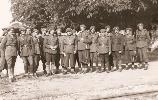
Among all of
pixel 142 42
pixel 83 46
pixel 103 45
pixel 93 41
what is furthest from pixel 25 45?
pixel 142 42

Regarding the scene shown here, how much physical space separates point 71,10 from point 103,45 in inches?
180

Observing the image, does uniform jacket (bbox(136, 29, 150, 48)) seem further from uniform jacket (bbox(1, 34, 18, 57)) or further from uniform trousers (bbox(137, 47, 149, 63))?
uniform jacket (bbox(1, 34, 18, 57))

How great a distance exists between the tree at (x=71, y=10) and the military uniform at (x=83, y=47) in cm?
306

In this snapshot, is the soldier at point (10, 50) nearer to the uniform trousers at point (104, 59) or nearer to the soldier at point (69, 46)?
the soldier at point (69, 46)

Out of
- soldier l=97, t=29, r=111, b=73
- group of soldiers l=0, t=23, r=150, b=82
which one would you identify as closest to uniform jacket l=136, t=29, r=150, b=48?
group of soldiers l=0, t=23, r=150, b=82

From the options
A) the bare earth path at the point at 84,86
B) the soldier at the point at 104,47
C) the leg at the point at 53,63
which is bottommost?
the bare earth path at the point at 84,86

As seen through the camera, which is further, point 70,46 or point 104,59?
point 104,59

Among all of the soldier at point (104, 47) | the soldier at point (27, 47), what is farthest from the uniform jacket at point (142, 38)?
the soldier at point (27, 47)

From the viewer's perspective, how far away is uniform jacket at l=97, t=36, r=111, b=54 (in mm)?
14812

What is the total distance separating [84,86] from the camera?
11453 mm

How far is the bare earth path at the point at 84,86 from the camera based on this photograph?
975 centimetres

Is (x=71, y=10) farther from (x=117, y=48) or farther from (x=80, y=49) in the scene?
(x=117, y=48)

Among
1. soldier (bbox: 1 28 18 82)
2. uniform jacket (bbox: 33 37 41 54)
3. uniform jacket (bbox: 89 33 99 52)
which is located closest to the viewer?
soldier (bbox: 1 28 18 82)

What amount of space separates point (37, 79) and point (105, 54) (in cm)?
305
